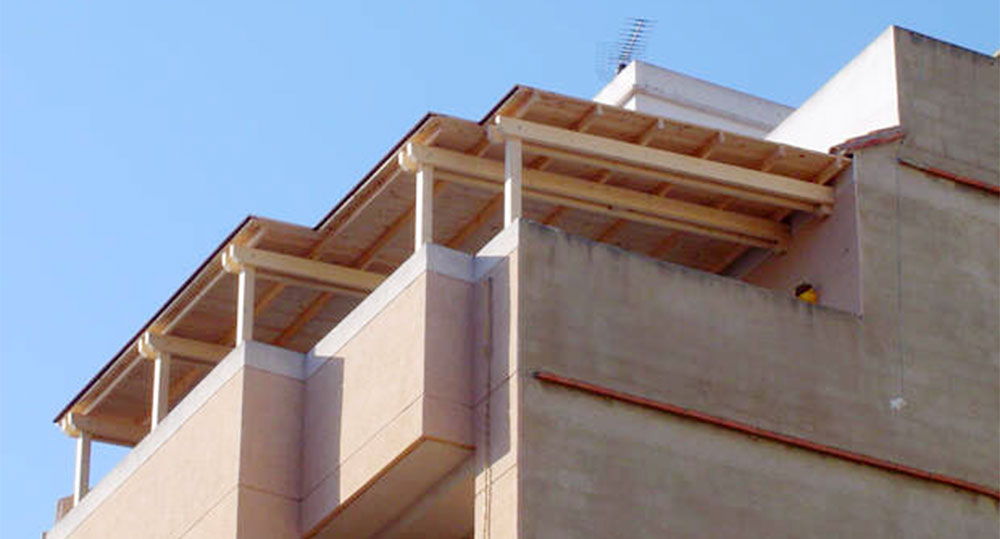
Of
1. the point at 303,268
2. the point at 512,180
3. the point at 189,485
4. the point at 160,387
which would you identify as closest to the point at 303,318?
the point at 160,387

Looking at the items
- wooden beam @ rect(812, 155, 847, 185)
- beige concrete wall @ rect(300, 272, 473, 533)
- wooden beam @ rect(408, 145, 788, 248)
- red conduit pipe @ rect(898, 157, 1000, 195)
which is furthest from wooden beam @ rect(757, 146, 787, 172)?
beige concrete wall @ rect(300, 272, 473, 533)

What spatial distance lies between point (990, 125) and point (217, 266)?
1314 cm

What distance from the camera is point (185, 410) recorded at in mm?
43250

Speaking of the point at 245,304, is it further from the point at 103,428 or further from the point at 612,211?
the point at 103,428

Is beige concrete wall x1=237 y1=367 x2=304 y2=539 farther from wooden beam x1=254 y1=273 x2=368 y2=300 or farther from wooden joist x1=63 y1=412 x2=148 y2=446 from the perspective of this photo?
wooden joist x1=63 y1=412 x2=148 y2=446

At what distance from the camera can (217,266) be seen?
43906mm

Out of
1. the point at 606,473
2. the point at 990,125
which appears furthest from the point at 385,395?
the point at 990,125

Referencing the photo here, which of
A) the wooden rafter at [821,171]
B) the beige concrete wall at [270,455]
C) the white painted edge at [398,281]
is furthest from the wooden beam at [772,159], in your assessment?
the beige concrete wall at [270,455]

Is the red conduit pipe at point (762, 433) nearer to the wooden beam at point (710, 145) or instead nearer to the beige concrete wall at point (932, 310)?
the beige concrete wall at point (932, 310)

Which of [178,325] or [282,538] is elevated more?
[178,325]

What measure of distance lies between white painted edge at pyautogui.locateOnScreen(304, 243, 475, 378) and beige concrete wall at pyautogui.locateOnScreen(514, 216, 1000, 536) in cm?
134

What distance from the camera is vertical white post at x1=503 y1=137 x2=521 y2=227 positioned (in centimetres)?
3994

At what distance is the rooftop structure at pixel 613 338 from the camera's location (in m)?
38.8

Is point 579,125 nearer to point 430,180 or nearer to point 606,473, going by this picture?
point 430,180
